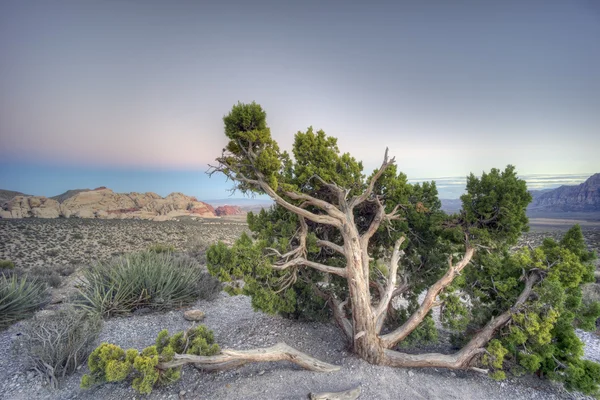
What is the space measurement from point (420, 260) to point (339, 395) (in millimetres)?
4253

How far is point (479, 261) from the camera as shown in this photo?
6.39m

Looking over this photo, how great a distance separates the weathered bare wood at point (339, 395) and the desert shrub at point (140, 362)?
5.84ft

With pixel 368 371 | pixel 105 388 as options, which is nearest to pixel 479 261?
pixel 368 371

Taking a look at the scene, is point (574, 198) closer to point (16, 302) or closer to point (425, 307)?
point (425, 307)

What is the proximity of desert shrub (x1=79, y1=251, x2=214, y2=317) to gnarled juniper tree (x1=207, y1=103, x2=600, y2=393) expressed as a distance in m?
3.99

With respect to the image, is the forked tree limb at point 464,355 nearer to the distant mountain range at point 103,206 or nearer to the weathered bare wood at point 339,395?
the weathered bare wood at point 339,395

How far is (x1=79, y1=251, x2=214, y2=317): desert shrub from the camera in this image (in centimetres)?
800

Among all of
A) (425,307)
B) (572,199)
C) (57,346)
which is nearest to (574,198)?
(572,199)

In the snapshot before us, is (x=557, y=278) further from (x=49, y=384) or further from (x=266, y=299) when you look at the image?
(x=49, y=384)

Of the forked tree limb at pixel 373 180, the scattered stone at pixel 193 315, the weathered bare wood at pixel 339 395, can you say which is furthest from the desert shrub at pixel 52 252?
the weathered bare wood at pixel 339 395

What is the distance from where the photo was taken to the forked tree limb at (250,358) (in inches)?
173

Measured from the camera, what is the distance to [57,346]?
204 inches

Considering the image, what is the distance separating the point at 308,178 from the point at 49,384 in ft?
19.4

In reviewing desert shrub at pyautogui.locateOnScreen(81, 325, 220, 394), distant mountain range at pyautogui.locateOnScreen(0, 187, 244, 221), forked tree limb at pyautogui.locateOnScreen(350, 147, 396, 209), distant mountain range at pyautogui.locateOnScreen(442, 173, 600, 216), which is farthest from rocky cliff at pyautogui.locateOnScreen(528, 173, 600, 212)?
distant mountain range at pyautogui.locateOnScreen(0, 187, 244, 221)
